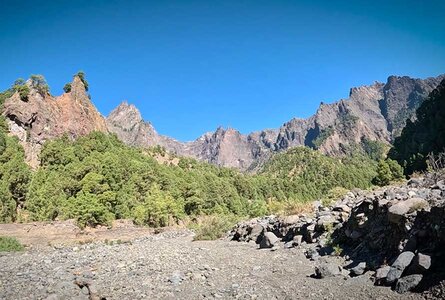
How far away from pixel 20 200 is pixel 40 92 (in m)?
41.0

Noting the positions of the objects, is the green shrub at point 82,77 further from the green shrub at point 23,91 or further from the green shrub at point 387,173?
the green shrub at point 387,173

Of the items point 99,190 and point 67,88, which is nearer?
point 99,190

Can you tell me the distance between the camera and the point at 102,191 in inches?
2292

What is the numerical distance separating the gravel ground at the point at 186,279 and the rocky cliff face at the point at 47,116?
7058 centimetres

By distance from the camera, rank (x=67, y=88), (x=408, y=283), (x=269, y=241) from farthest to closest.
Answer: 1. (x=67, y=88)
2. (x=269, y=241)
3. (x=408, y=283)

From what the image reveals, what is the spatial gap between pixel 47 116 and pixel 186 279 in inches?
3565

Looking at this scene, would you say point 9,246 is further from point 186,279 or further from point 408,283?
point 408,283

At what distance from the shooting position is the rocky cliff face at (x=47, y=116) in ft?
268

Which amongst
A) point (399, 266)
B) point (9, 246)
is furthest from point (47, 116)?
point (399, 266)

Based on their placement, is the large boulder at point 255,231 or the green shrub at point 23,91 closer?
the large boulder at point 255,231

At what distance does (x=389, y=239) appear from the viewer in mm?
11969

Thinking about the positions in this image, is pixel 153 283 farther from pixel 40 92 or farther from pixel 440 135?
pixel 440 135

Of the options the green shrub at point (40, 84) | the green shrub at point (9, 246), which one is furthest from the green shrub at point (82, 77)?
the green shrub at point (9, 246)

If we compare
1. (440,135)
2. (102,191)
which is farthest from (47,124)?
(440,135)
